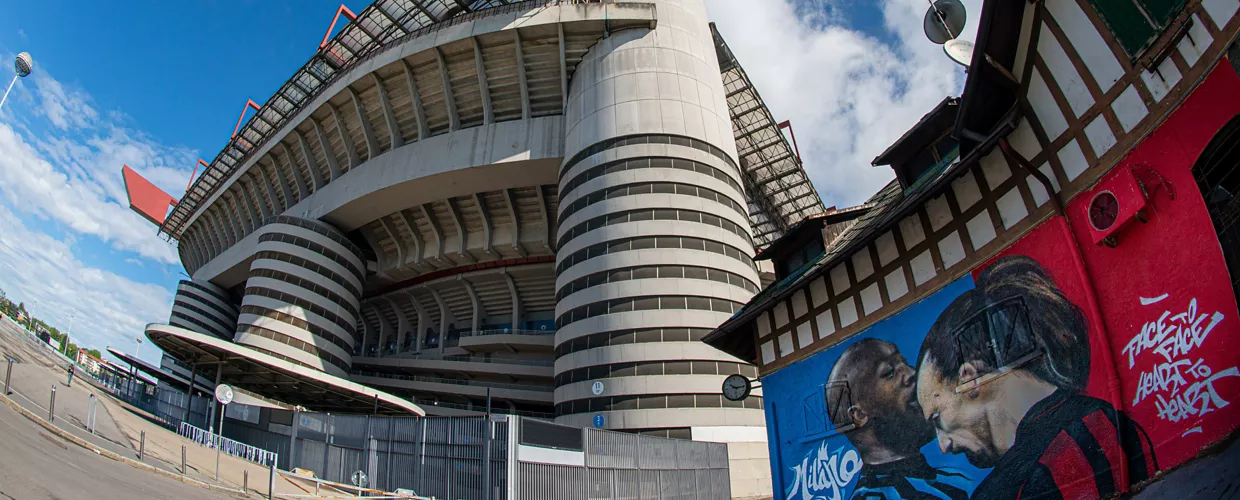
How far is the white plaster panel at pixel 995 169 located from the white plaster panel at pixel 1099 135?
5.39ft

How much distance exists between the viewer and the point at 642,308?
3778 cm

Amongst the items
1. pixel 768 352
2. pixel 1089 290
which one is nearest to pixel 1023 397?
pixel 1089 290

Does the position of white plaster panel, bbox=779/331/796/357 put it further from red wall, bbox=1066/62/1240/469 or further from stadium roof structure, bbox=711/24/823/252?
stadium roof structure, bbox=711/24/823/252

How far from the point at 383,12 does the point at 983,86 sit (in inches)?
2082

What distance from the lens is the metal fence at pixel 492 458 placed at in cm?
1872

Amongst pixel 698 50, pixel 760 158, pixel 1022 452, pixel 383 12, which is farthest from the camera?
pixel 760 158

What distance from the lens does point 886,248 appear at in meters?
14.2

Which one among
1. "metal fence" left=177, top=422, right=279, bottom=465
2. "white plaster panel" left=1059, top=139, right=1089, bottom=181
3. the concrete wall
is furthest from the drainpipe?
the concrete wall

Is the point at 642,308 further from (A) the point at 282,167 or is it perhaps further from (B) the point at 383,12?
(A) the point at 282,167

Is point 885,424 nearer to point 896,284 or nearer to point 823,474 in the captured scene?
point 823,474

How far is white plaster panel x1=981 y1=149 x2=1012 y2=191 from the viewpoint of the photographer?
37.3 ft

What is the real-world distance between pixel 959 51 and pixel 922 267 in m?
4.64

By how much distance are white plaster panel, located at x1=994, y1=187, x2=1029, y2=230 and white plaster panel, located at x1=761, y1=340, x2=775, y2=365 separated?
7795mm

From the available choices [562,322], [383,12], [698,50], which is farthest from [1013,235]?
[383,12]
